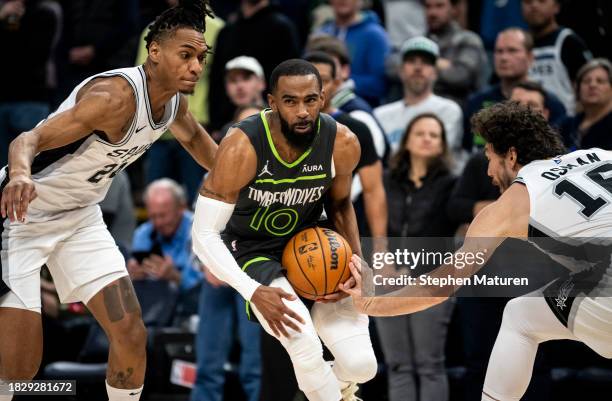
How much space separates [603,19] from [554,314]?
13.5 ft

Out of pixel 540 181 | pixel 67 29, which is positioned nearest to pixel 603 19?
pixel 540 181

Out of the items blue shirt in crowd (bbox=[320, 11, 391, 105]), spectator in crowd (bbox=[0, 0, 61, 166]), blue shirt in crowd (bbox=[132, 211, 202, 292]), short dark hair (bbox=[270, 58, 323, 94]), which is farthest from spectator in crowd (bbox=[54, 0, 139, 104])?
short dark hair (bbox=[270, 58, 323, 94])

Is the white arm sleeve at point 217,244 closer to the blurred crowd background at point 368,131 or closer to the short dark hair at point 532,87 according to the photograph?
the blurred crowd background at point 368,131

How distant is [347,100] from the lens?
7.38 meters

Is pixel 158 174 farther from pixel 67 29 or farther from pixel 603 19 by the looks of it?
pixel 603 19

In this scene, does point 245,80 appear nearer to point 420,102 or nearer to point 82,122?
point 420,102

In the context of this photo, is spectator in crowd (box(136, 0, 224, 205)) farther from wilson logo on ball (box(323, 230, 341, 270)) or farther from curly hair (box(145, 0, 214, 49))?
wilson logo on ball (box(323, 230, 341, 270))

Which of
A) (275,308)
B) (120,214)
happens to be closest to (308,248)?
(275,308)

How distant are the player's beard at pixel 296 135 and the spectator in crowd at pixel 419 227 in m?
1.96

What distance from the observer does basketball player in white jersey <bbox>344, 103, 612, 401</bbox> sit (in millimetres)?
5137

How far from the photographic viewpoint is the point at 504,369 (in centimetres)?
551

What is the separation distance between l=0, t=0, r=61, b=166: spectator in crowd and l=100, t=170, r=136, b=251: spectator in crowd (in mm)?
1439

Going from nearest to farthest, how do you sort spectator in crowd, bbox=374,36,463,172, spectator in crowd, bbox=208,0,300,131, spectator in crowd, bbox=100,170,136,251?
spectator in crowd, bbox=374,36,463,172 < spectator in crowd, bbox=100,170,136,251 < spectator in crowd, bbox=208,0,300,131

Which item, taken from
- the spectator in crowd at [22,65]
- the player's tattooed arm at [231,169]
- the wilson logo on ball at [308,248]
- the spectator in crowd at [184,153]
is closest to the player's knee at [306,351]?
the wilson logo on ball at [308,248]
